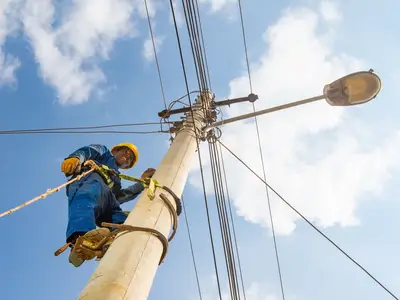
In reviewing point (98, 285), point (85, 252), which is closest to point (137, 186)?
point (85, 252)

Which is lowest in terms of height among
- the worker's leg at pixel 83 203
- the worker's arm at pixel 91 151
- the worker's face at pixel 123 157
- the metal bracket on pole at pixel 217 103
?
the worker's leg at pixel 83 203

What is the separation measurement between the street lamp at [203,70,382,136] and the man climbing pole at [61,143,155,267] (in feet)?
6.42

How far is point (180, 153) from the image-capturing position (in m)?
3.59

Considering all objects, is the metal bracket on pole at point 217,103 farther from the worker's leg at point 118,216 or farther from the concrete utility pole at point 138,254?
the concrete utility pole at point 138,254

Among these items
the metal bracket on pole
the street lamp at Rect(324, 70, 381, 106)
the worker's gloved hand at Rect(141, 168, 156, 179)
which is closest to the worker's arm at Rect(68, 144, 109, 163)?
the worker's gloved hand at Rect(141, 168, 156, 179)

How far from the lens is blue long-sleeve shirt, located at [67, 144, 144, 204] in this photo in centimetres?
404

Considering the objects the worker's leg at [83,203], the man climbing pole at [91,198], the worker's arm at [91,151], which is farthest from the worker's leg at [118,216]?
the worker's arm at [91,151]

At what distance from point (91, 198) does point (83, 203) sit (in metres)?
0.13

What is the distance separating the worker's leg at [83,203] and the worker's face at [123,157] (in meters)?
1.51

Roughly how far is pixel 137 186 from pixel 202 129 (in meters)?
1.15

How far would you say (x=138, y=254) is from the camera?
2.35 meters

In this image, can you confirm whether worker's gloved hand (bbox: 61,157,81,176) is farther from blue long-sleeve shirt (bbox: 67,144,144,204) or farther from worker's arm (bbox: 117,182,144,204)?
worker's arm (bbox: 117,182,144,204)

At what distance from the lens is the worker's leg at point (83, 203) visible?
9.73 ft

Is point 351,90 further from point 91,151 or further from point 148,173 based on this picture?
point 91,151
